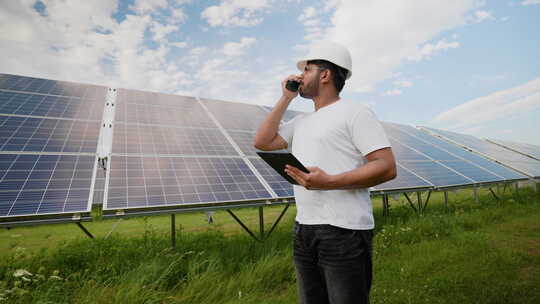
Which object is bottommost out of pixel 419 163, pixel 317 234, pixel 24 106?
pixel 317 234

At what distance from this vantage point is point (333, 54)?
6.04ft

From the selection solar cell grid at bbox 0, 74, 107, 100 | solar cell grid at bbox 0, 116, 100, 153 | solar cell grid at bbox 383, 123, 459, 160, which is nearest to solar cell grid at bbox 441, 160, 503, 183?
solar cell grid at bbox 383, 123, 459, 160

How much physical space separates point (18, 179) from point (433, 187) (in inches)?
361

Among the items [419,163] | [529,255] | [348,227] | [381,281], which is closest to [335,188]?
[348,227]

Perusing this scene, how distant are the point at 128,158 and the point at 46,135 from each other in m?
1.71

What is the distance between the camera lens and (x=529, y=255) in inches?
212

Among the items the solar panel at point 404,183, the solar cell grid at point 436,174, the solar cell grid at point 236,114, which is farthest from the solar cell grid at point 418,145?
the solar cell grid at point 236,114

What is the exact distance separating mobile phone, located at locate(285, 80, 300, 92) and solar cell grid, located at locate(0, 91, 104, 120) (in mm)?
6060

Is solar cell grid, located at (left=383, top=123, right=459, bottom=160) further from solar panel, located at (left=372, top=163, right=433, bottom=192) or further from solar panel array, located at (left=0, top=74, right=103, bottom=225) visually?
solar panel array, located at (left=0, top=74, right=103, bottom=225)

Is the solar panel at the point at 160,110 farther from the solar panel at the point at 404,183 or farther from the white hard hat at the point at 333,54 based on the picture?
the white hard hat at the point at 333,54

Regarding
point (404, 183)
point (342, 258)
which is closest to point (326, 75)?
point (342, 258)

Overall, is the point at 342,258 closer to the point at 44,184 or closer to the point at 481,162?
the point at 44,184

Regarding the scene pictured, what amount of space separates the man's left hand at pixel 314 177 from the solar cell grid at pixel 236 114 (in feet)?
21.4

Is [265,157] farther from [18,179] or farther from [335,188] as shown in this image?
[18,179]
